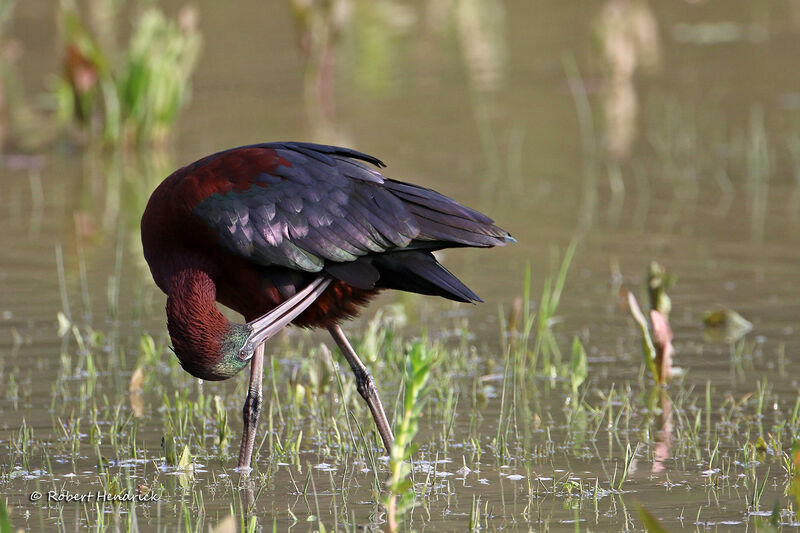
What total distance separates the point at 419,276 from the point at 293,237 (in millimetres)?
475

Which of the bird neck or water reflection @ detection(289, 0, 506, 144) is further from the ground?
water reflection @ detection(289, 0, 506, 144)

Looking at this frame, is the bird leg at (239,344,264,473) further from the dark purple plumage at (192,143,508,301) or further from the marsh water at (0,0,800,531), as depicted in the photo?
the dark purple plumage at (192,143,508,301)

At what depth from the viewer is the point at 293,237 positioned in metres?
4.88

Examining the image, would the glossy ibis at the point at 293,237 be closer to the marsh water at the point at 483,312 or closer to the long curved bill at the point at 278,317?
the long curved bill at the point at 278,317

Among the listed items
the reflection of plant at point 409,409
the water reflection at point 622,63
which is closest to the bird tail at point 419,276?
the reflection of plant at point 409,409

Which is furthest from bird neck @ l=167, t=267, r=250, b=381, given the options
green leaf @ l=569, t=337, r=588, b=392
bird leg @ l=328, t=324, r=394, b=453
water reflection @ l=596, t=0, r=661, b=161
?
water reflection @ l=596, t=0, r=661, b=161

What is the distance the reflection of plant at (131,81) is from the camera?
1094 cm

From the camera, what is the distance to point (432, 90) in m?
14.0

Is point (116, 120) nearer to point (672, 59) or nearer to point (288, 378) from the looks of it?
point (288, 378)

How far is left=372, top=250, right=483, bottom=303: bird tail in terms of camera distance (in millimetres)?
4883

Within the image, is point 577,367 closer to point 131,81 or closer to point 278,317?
point 278,317

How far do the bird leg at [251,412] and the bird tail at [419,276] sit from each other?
0.54 metres

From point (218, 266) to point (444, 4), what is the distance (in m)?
15.4

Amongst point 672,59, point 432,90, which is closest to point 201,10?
point 432,90
